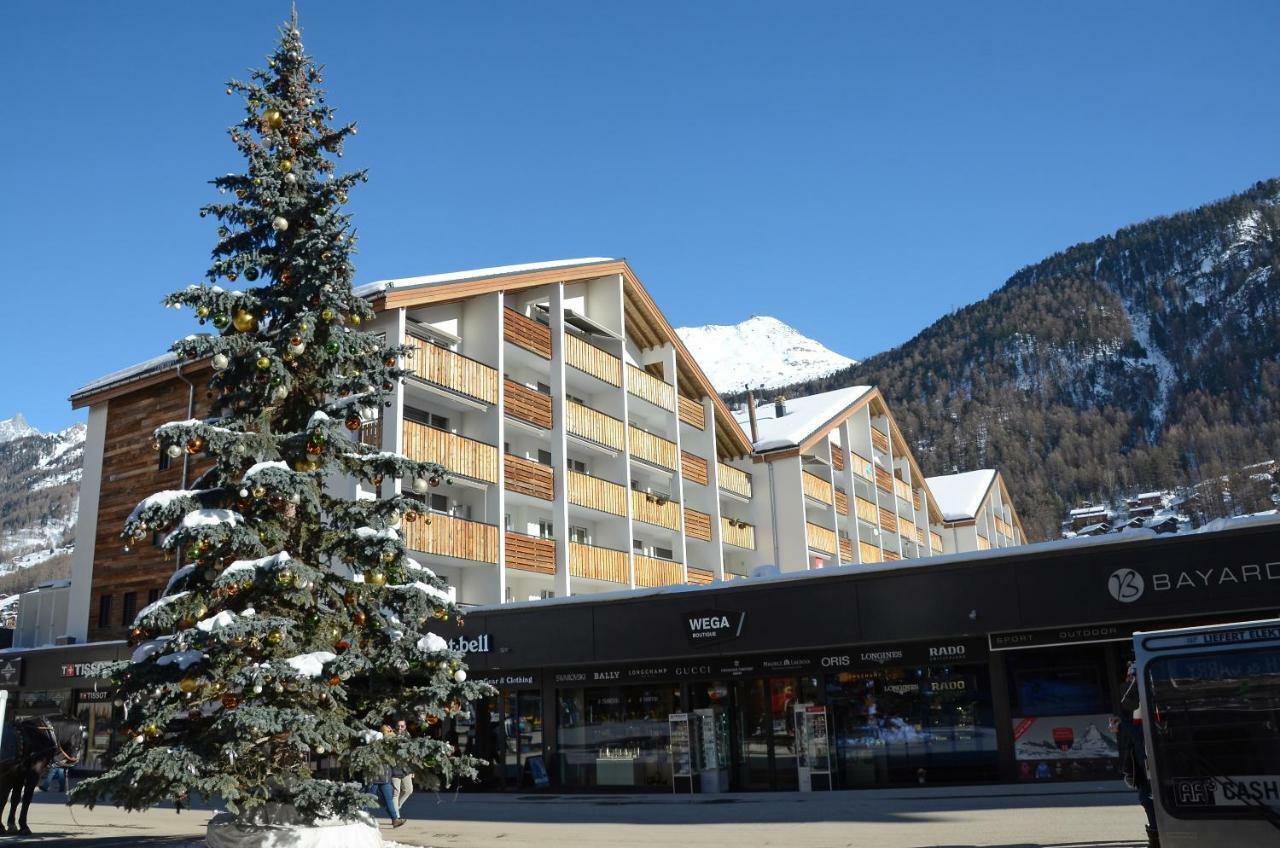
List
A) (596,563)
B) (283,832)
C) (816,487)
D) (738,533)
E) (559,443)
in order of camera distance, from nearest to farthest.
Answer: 1. (283,832)
2. (559,443)
3. (596,563)
4. (738,533)
5. (816,487)

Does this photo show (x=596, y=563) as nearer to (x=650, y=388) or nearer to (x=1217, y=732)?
(x=650, y=388)

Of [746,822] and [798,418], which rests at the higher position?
[798,418]

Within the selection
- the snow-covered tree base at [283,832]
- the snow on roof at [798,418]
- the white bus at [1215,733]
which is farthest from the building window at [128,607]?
the white bus at [1215,733]

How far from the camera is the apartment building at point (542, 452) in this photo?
28031 mm

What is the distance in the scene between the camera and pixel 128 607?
30.2 m

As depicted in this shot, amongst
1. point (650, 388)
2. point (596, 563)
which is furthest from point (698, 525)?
point (596, 563)

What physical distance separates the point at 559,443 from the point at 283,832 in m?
20.3

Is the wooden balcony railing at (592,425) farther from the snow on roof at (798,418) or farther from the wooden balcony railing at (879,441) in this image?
the wooden balcony railing at (879,441)

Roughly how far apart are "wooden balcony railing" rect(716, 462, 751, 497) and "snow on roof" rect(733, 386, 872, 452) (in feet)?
4.79

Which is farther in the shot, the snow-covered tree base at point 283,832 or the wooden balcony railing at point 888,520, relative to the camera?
the wooden balcony railing at point 888,520

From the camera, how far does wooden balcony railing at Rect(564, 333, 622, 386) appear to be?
33125mm

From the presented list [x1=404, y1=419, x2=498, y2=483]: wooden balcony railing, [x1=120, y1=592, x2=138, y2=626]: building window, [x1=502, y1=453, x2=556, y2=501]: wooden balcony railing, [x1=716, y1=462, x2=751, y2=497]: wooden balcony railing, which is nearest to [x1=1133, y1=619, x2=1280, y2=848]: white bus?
[x1=404, y1=419, x2=498, y2=483]: wooden balcony railing

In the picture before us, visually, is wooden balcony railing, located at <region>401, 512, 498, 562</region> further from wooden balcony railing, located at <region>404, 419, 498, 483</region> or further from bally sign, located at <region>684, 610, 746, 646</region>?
bally sign, located at <region>684, 610, 746, 646</region>

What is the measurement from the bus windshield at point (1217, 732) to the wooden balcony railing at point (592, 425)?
79.6 ft
